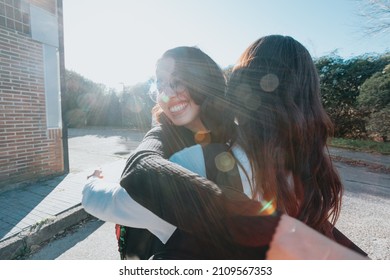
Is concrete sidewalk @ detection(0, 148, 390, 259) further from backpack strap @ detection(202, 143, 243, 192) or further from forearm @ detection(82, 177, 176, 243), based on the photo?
backpack strap @ detection(202, 143, 243, 192)

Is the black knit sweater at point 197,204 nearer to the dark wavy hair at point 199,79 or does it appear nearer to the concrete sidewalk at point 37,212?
the dark wavy hair at point 199,79

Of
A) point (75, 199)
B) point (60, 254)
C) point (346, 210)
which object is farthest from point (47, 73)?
point (346, 210)

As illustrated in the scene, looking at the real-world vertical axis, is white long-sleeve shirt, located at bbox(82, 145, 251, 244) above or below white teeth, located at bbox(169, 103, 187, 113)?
below

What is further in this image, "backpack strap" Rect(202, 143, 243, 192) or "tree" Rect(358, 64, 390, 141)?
"tree" Rect(358, 64, 390, 141)

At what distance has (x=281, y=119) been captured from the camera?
2.73ft

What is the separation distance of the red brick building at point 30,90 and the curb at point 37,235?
186 cm

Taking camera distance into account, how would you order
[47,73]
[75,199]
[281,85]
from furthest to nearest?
[47,73] → [75,199] → [281,85]

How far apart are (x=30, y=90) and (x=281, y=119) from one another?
199 inches

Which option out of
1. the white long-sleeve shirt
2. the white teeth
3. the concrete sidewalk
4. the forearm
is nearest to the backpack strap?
the white long-sleeve shirt

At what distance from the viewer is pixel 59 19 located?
16.2 feet

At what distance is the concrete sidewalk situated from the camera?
8.48 ft

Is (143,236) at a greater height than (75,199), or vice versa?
(143,236)
